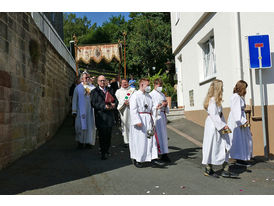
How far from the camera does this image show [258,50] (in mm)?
7164

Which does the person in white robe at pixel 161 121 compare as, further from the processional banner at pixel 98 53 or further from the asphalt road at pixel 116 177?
the processional banner at pixel 98 53

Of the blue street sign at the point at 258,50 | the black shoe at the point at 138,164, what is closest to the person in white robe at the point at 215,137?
the black shoe at the point at 138,164

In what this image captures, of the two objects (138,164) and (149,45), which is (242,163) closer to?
(138,164)

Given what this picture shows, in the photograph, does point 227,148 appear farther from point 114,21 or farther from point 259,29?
point 114,21

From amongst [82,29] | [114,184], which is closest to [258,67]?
[114,184]

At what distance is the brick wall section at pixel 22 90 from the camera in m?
5.98

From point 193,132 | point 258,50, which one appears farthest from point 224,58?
point 193,132

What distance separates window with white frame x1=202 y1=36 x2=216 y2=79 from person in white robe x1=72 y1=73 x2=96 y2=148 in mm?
4870

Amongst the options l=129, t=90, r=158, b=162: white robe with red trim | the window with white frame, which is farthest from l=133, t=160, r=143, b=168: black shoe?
the window with white frame

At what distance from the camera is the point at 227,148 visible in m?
5.46

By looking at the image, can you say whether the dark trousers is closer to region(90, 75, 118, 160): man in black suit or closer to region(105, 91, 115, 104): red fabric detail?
region(90, 75, 118, 160): man in black suit

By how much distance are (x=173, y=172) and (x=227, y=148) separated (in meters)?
1.15

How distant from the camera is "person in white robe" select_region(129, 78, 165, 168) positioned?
6195 millimetres

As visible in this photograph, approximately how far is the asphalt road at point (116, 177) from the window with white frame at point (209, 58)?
4257 mm
